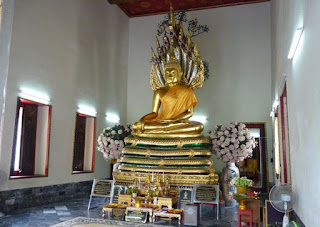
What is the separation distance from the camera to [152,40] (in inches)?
375

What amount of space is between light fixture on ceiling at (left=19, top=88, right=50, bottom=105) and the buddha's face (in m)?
2.65

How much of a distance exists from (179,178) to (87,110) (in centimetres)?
302

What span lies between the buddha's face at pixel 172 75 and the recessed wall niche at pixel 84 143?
6.82ft

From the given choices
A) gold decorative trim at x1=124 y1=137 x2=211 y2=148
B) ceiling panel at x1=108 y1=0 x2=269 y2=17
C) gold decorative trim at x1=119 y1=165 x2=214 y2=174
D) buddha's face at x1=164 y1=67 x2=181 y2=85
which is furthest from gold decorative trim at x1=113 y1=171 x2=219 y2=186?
ceiling panel at x1=108 y1=0 x2=269 y2=17

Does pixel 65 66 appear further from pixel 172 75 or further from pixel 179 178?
pixel 179 178

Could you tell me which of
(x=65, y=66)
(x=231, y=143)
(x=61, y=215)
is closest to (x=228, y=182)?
(x=231, y=143)

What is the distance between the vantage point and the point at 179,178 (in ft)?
17.8

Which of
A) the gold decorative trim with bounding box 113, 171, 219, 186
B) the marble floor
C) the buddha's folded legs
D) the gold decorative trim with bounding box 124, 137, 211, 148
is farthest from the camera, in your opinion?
the buddha's folded legs

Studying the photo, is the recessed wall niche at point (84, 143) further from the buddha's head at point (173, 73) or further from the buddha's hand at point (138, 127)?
the buddha's head at point (173, 73)

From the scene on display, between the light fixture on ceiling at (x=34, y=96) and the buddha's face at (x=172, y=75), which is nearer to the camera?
the light fixture on ceiling at (x=34, y=96)

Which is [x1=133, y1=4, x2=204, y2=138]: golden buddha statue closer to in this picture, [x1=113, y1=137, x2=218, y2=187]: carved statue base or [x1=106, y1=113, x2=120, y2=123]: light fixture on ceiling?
[x1=113, y1=137, x2=218, y2=187]: carved statue base

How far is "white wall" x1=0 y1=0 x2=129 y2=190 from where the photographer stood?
531 cm


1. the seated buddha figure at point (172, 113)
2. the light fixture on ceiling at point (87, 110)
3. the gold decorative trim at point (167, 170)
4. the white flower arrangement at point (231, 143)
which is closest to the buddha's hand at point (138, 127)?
the seated buddha figure at point (172, 113)

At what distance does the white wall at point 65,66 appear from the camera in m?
5.31
